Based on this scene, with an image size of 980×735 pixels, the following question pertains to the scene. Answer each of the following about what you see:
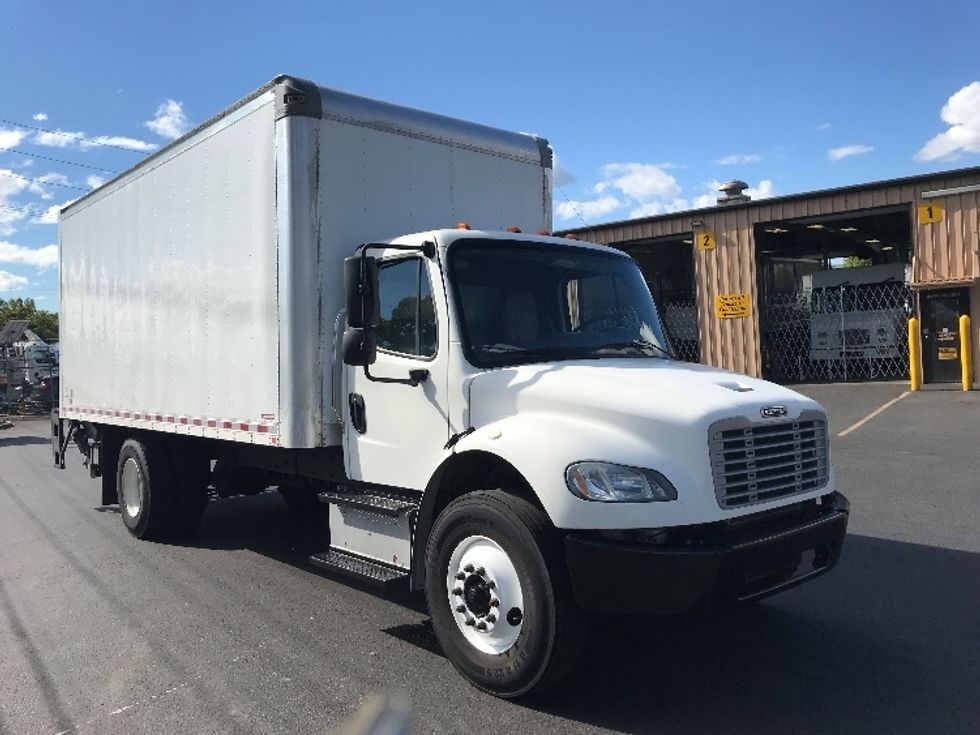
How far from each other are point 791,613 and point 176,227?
5.52 metres

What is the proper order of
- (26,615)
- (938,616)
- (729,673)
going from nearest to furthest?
(729,673) → (938,616) → (26,615)

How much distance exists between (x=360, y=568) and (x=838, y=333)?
19.6 m

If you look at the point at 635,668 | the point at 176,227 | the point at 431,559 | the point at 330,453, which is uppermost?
the point at 176,227

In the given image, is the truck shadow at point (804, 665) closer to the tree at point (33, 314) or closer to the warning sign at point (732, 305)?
the warning sign at point (732, 305)

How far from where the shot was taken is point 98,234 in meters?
8.21

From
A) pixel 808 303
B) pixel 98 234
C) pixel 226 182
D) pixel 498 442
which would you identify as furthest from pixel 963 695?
pixel 808 303

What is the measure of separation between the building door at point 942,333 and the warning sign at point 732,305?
4.15 metres

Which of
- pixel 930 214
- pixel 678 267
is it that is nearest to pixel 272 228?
pixel 930 214

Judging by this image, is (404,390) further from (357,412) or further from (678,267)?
(678,267)

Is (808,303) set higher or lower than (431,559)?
higher

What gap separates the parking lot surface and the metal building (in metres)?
12.6

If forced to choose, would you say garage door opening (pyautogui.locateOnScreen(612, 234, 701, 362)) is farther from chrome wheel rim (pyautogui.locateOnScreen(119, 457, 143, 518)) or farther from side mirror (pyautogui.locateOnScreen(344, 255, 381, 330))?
side mirror (pyautogui.locateOnScreen(344, 255, 381, 330))

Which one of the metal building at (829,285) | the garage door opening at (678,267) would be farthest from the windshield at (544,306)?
the metal building at (829,285)

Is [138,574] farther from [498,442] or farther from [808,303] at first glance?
[808,303]
